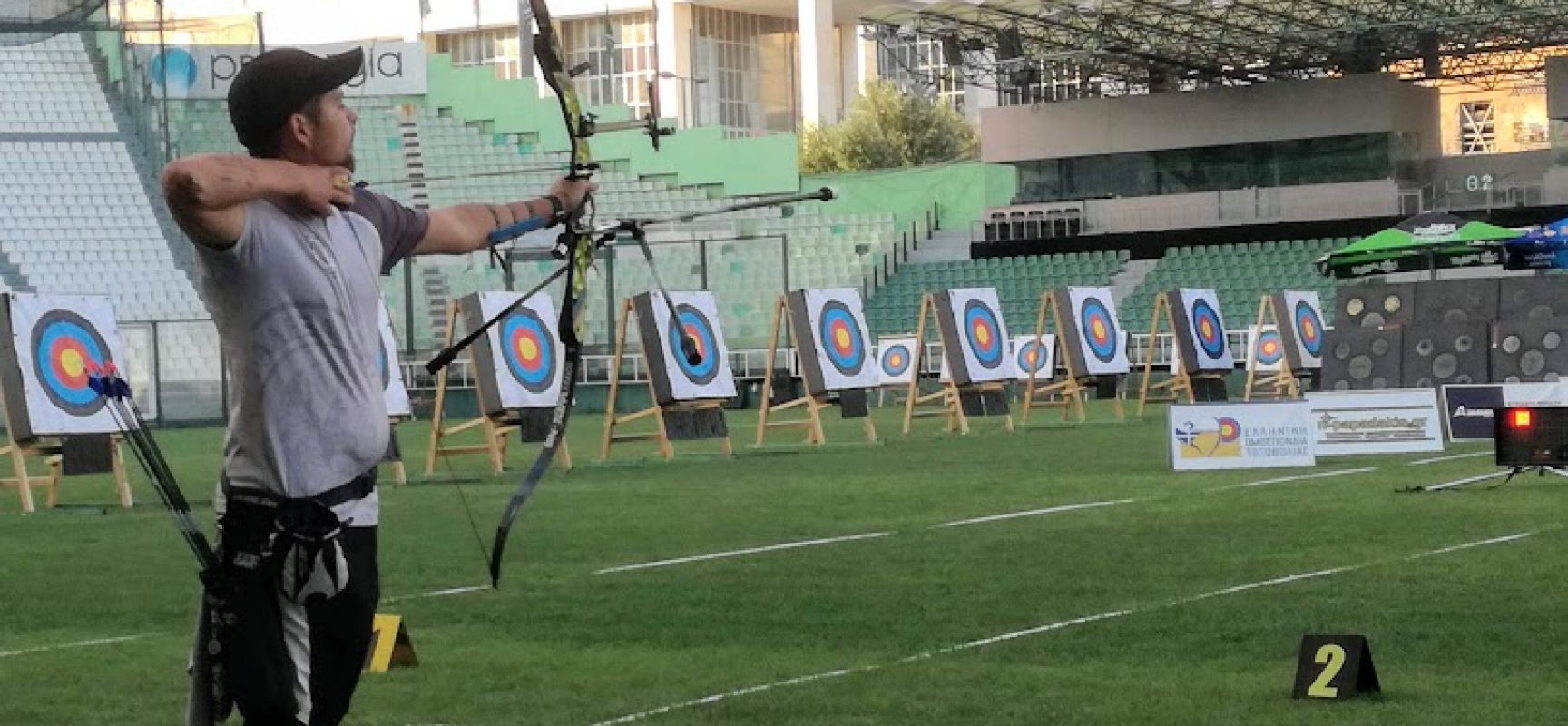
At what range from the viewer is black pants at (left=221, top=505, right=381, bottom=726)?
392 centimetres

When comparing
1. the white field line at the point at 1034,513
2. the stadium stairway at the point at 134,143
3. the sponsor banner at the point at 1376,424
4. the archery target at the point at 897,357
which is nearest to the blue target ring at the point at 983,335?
the sponsor banner at the point at 1376,424

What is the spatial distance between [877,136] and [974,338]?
49.6 m

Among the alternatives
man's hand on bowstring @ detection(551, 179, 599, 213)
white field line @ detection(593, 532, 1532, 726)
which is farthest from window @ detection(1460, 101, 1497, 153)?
man's hand on bowstring @ detection(551, 179, 599, 213)

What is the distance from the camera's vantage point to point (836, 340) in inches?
865

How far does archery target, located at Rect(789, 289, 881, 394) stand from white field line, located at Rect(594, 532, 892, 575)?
32.8 ft

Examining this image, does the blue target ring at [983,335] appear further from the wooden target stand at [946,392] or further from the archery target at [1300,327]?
the archery target at [1300,327]

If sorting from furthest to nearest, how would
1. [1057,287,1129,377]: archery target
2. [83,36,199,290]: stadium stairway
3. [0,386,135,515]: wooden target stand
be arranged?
[83,36,199,290]: stadium stairway, [1057,287,1129,377]: archery target, [0,386,135,515]: wooden target stand

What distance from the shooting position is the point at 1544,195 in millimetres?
41344

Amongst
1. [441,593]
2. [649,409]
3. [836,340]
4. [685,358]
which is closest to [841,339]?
[836,340]

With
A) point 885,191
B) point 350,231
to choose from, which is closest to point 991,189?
point 885,191

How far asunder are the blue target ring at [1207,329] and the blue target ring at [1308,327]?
11.1 ft

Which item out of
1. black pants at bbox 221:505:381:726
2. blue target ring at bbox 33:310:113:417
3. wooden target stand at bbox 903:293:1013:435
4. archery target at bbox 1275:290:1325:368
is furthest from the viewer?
archery target at bbox 1275:290:1325:368

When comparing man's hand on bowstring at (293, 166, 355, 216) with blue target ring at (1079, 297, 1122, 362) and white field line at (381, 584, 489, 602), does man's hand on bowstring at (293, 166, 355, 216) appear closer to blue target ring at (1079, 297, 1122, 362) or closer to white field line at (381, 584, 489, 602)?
white field line at (381, 584, 489, 602)

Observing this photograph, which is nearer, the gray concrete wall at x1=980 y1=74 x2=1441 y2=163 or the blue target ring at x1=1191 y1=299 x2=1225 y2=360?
the blue target ring at x1=1191 y1=299 x2=1225 y2=360
